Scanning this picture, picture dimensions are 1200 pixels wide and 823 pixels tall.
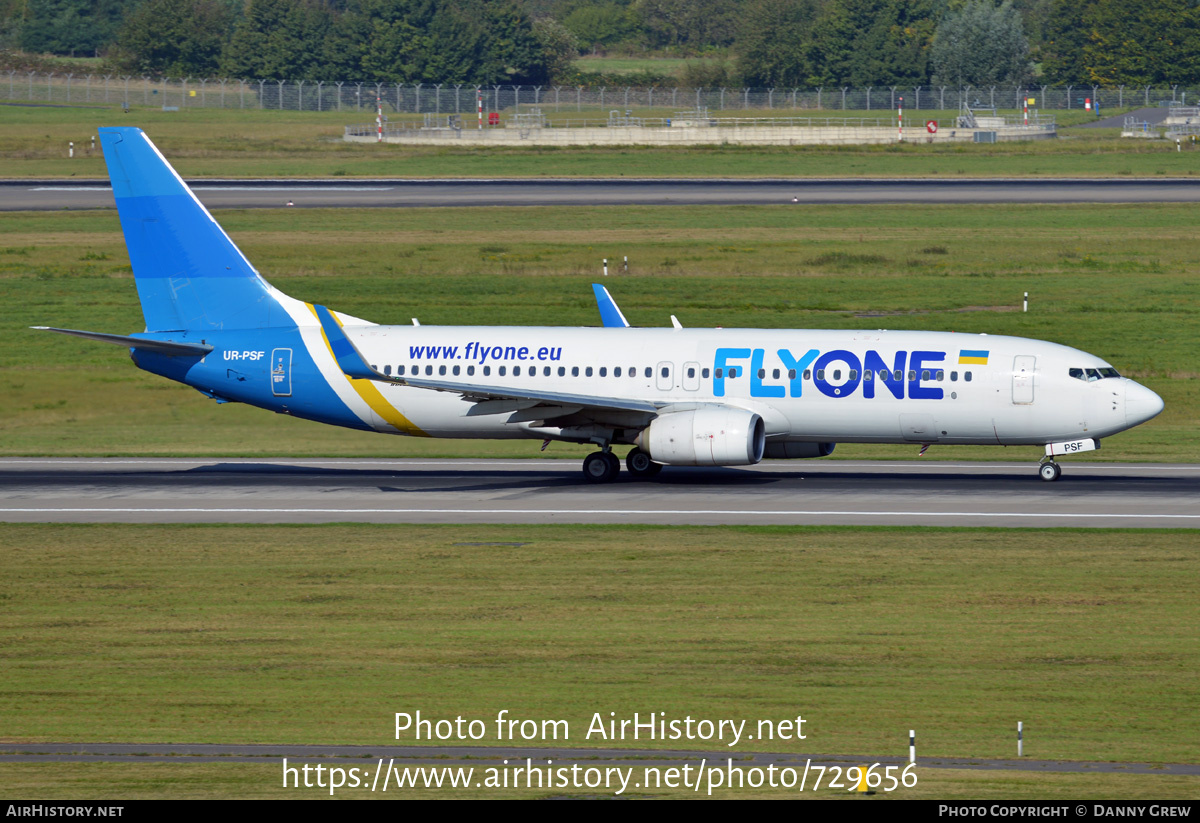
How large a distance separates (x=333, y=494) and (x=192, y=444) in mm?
12196

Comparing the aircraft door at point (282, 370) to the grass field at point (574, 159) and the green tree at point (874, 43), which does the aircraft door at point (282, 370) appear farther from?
the green tree at point (874, 43)

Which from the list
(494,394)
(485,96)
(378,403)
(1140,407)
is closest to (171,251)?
(378,403)

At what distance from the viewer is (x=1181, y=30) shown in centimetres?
17650

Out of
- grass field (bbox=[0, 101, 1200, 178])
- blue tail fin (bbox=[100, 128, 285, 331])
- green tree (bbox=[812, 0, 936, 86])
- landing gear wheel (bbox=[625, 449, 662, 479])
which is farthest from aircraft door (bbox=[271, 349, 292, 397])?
green tree (bbox=[812, 0, 936, 86])

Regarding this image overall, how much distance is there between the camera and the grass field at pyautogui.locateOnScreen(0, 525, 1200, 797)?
1962 centimetres

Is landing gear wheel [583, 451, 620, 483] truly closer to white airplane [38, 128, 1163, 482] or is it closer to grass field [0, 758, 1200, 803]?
white airplane [38, 128, 1163, 482]

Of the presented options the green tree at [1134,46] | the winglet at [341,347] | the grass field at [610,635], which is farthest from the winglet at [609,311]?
the green tree at [1134,46]

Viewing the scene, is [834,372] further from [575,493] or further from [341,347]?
[341,347]

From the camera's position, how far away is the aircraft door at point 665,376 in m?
40.8

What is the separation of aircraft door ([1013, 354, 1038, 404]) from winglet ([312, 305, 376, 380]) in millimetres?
17787

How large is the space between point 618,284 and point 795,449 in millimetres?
31865

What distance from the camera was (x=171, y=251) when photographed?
144ft

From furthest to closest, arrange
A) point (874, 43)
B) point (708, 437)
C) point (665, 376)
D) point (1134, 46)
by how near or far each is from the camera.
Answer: point (874, 43) → point (1134, 46) → point (665, 376) → point (708, 437)
